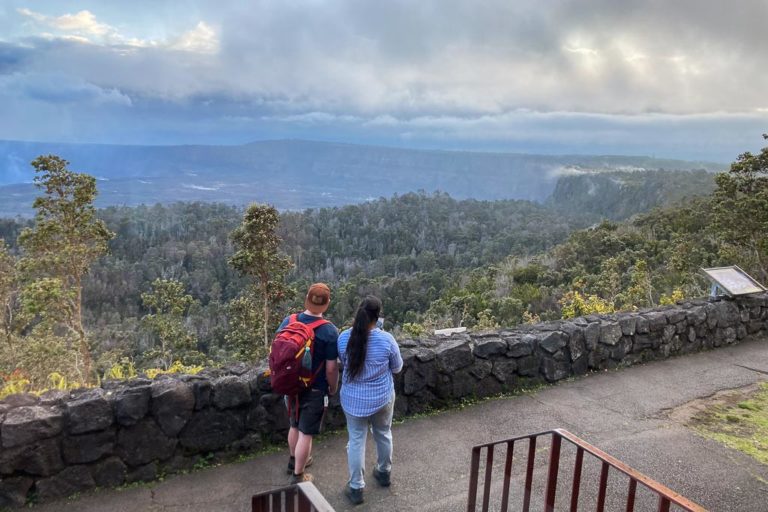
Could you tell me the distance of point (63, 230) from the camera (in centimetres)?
761

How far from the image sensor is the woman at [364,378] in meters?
3.53

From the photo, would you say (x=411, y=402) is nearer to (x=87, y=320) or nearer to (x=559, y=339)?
(x=559, y=339)

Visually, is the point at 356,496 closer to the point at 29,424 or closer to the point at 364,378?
the point at 364,378

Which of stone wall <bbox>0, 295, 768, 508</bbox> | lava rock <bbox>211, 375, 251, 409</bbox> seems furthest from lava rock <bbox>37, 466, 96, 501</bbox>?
lava rock <bbox>211, 375, 251, 409</bbox>

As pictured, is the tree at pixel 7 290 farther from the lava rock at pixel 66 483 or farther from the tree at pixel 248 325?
the lava rock at pixel 66 483

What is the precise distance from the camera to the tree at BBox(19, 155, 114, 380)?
7.48 metres

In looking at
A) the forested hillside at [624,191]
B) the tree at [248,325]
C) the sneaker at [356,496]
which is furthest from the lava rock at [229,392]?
the forested hillside at [624,191]

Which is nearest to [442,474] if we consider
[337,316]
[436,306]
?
[436,306]

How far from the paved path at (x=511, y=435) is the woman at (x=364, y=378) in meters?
0.44

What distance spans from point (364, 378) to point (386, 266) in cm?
5364

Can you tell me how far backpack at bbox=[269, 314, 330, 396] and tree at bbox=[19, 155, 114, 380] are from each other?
5.42 metres

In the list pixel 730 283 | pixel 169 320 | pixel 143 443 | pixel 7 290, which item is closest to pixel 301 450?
pixel 143 443

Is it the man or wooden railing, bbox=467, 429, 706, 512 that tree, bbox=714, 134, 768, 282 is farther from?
the man

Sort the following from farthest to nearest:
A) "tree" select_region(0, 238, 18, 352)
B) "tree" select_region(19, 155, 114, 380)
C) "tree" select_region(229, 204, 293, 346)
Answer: "tree" select_region(0, 238, 18, 352)
"tree" select_region(229, 204, 293, 346)
"tree" select_region(19, 155, 114, 380)
